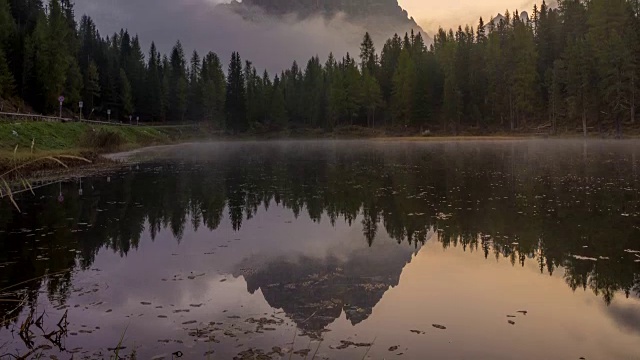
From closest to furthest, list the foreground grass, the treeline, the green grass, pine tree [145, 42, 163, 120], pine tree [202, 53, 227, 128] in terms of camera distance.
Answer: the green grass < the foreground grass < the treeline < pine tree [145, 42, 163, 120] < pine tree [202, 53, 227, 128]

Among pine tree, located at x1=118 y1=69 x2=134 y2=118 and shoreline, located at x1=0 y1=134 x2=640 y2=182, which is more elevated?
pine tree, located at x1=118 y1=69 x2=134 y2=118

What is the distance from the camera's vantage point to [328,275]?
446 inches

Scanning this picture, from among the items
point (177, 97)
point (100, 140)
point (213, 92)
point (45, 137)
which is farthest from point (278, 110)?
point (45, 137)

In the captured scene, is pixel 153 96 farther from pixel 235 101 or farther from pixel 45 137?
pixel 45 137

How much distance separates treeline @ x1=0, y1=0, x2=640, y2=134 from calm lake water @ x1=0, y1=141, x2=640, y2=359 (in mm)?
60558

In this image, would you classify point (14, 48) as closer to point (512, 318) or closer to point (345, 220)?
point (345, 220)

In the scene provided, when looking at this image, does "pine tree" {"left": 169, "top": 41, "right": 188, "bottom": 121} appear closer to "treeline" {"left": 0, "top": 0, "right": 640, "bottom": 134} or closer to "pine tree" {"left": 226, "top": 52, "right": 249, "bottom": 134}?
"treeline" {"left": 0, "top": 0, "right": 640, "bottom": 134}

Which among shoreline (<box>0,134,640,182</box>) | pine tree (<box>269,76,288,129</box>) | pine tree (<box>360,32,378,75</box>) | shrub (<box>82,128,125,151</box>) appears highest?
pine tree (<box>360,32,378,75</box>)

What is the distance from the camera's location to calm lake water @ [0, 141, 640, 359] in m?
7.63

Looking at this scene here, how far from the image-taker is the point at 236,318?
872 cm

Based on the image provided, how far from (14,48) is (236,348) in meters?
89.5

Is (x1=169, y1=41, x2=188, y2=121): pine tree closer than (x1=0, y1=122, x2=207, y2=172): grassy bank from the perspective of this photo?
No

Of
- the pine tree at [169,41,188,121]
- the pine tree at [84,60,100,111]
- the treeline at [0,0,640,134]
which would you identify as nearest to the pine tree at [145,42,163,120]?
the treeline at [0,0,640,134]

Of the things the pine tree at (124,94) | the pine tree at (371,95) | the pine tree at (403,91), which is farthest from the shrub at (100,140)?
the pine tree at (371,95)
